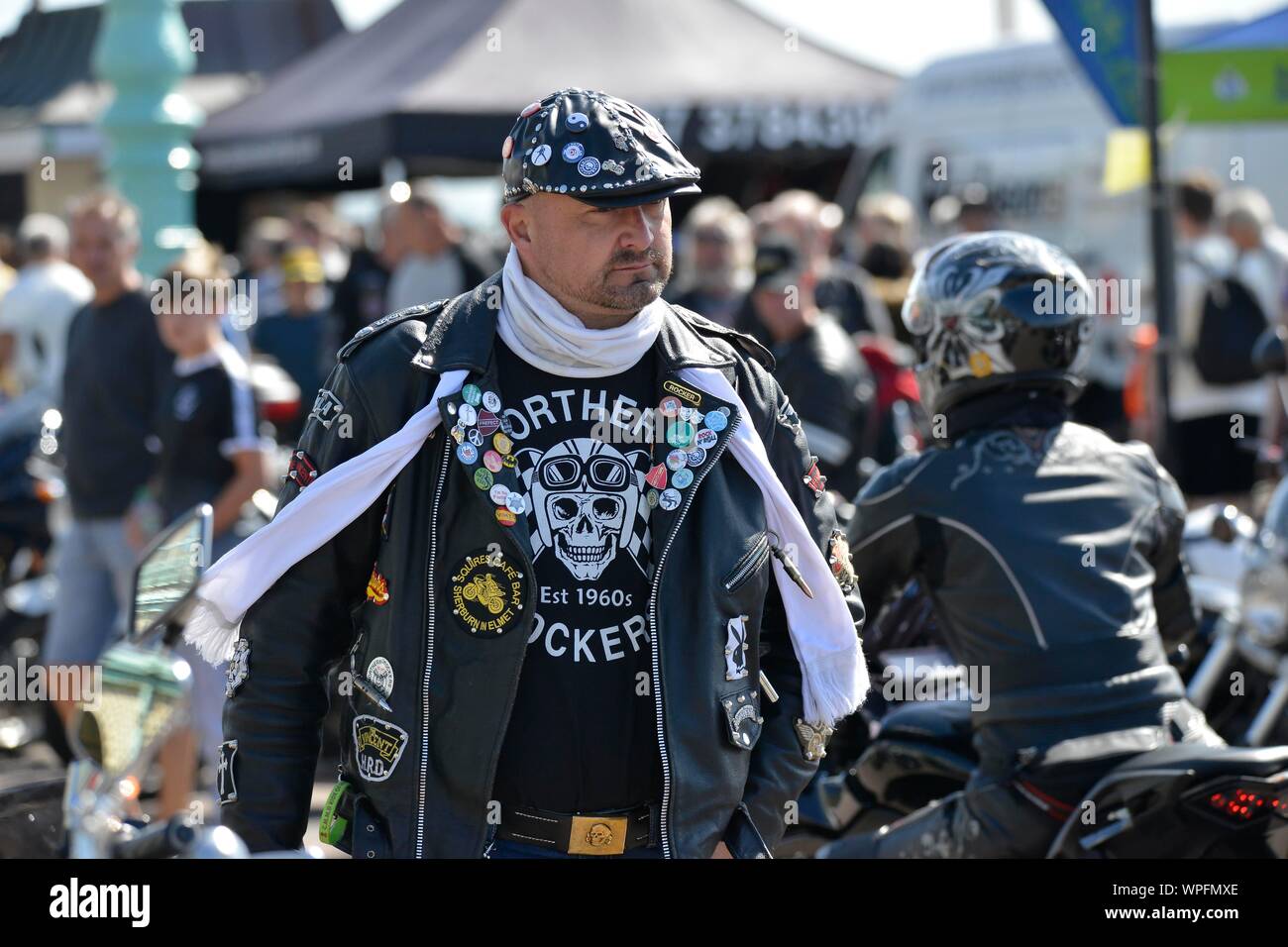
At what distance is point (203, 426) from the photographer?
7027 millimetres

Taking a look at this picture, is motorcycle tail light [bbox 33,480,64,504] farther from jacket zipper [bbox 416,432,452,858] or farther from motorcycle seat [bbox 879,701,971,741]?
jacket zipper [bbox 416,432,452,858]

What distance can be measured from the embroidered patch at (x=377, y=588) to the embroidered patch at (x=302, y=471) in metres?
0.17

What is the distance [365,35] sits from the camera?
16125mm

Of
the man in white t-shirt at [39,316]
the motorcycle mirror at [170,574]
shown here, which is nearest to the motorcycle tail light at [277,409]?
the man in white t-shirt at [39,316]

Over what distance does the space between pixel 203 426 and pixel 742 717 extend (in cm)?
442

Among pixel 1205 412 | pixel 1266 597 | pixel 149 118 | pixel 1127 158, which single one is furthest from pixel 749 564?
pixel 149 118

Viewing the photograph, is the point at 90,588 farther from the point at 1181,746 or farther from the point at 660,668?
the point at 1181,746

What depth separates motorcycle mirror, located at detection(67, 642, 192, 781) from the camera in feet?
6.68

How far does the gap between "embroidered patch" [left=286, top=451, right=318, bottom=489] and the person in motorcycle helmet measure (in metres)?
1.29

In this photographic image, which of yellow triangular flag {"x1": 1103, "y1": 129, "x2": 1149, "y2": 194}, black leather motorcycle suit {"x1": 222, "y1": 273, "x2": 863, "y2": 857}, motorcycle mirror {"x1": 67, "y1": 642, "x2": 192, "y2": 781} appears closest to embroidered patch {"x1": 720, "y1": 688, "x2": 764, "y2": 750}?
black leather motorcycle suit {"x1": 222, "y1": 273, "x2": 863, "y2": 857}

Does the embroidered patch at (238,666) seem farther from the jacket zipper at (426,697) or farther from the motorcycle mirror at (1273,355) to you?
the motorcycle mirror at (1273,355)
